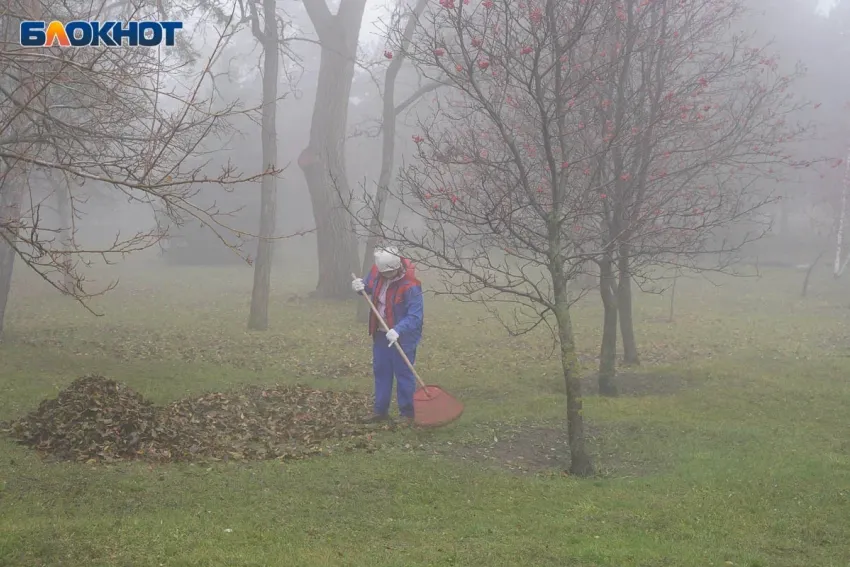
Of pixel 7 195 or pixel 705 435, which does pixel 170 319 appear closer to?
pixel 7 195

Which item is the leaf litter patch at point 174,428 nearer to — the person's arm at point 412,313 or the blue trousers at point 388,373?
the blue trousers at point 388,373

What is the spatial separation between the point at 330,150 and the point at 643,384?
12.3 metres

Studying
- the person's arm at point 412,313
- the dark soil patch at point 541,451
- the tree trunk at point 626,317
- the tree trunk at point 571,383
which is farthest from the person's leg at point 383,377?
the tree trunk at point 626,317

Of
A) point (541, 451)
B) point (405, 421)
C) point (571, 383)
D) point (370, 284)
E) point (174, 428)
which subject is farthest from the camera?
point (370, 284)

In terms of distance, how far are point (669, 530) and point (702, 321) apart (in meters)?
14.4

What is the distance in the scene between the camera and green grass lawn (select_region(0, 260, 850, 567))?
16.8ft

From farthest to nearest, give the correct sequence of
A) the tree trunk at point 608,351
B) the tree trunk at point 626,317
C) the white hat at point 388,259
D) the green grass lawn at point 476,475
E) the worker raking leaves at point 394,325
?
1. the tree trunk at point 626,317
2. the tree trunk at point 608,351
3. the worker raking leaves at point 394,325
4. the white hat at point 388,259
5. the green grass lawn at point 476,475

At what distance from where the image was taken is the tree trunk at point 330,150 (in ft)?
68.9

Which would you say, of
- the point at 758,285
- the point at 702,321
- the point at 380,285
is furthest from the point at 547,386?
Answer: the point at 758,285

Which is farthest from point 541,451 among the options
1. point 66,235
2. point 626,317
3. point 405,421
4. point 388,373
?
point 66,235

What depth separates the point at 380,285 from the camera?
351 inches

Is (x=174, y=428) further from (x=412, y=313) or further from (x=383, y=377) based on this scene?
(x=412, y=313)

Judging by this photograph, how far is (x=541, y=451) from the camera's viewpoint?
26.7 ft

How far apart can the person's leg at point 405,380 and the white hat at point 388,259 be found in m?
0.94
